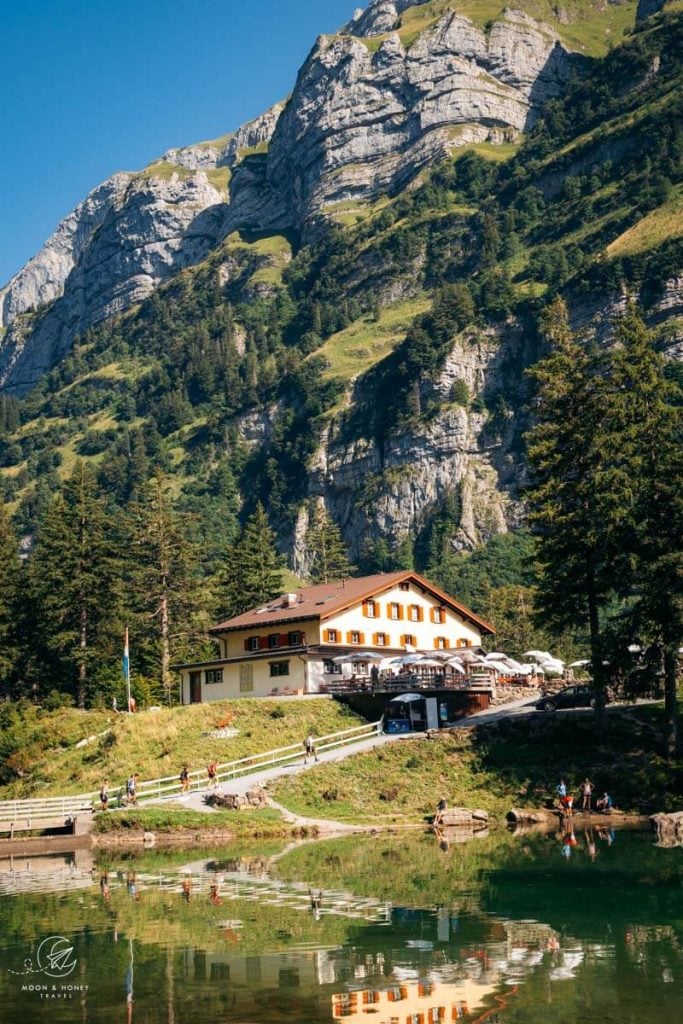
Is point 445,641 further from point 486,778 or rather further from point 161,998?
point 161,998

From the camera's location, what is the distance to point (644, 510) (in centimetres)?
5106

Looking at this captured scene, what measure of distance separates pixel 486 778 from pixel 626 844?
12157 millimetres

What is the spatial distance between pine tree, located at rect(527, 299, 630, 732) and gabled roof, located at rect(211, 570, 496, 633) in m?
16.0

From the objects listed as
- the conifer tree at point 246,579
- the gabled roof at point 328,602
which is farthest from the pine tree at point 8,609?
the conifer tree at point 246,579

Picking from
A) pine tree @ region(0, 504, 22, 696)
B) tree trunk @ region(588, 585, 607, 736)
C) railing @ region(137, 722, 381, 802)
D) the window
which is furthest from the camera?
pine tree @ region(0, 504, 22, 696)

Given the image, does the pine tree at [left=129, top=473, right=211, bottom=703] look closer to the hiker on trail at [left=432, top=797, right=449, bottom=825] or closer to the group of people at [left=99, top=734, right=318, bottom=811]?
the group of people at [left=99, top=734, right=318, bottom=811]

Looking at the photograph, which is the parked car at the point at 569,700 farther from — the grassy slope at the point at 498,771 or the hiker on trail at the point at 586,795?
the hiker on trail at the point at 586,795

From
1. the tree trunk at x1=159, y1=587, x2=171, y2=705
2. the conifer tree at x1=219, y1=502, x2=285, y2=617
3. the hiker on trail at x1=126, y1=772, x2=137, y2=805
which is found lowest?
the hiker on trail at x1=126, y1=772, x2=137, y2=805

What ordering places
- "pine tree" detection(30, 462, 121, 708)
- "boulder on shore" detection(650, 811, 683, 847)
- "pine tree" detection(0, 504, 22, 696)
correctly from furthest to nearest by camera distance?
"pine tree" detection(0, 504, 22, 696) → "pine tree" detection(30, 462, 121, 708) → "boulder on shore" detection(650, 811, 683, 847)

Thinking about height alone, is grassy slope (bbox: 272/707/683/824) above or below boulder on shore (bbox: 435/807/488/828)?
above

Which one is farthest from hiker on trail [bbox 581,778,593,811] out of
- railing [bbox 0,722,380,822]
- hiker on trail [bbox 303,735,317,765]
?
railing [bbox 0,722,380,822]

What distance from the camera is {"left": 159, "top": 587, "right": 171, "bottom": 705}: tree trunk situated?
81062 mm

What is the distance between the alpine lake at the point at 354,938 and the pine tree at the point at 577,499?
1704cm

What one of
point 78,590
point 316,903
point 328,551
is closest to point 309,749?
point 316,903
